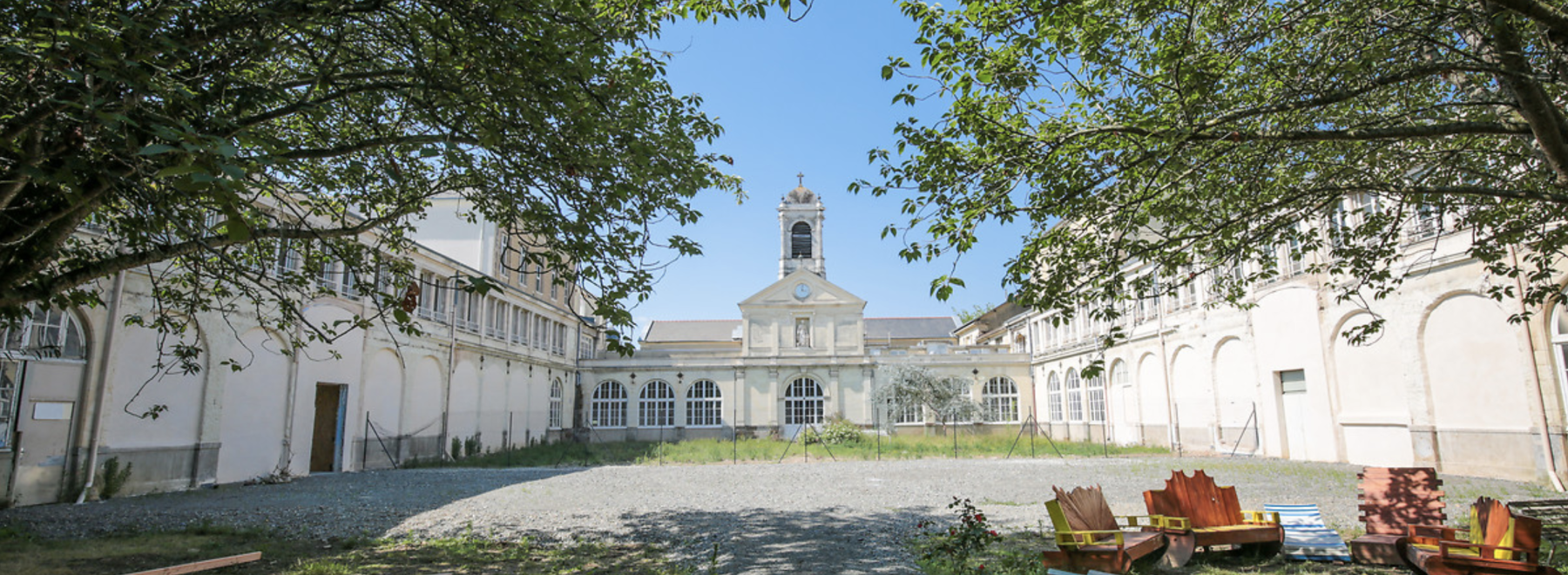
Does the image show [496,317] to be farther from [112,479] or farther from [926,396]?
[926,396]

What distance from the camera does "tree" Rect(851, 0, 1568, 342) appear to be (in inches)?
211

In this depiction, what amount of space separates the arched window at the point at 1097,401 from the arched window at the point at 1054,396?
2.34m

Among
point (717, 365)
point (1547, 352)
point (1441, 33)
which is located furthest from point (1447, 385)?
point (717, 365)

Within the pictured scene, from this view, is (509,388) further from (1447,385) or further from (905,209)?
(1447,385)

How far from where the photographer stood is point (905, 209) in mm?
6762

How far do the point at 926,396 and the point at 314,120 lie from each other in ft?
91.8

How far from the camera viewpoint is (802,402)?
114ft

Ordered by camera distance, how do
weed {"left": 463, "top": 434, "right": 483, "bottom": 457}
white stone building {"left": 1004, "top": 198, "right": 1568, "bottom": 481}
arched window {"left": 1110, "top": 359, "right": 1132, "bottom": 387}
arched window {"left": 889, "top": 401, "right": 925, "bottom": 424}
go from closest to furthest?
white stone building {"left": 1004, "top": 198, "right": 1568, "bottom": 481}, weed {"left": 463, "top": 434, "right": 483, "bottom": 457}, arched window {"left": 1110, "top": 359, "right": 1132, "bottom": 387}, arched window {"left": 889, "top": 401, "right": 925, "bottom": 424}

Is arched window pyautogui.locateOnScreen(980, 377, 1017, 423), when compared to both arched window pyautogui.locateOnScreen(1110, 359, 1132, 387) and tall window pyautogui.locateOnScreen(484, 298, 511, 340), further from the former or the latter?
tall window pyautogui.locateOnScreen(484, 298, 511, 340)

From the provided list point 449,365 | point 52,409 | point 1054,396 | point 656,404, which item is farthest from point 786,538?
point 656,404

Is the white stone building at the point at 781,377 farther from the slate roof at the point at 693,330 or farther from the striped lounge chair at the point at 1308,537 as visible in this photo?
the striped lounge chair at the point at 1308,537

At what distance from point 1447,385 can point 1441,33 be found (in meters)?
11.4

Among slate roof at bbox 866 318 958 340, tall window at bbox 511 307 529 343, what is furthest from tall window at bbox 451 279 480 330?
slate roof at bbox 866 318 958 340

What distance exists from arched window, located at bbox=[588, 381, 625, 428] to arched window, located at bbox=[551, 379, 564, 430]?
1.86m
